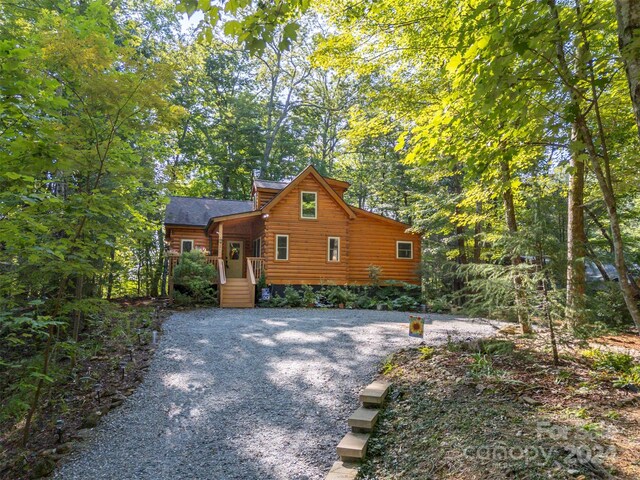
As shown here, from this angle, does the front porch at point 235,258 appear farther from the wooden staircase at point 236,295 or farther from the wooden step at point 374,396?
the wooden step at point 374,396

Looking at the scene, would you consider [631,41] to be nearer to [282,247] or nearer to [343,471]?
[343,471]

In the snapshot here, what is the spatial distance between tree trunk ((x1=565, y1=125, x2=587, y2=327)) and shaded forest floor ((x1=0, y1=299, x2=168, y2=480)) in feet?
19.2

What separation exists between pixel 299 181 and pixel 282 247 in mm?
3029

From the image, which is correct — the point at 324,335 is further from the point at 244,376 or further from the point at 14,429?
the point at 14,429

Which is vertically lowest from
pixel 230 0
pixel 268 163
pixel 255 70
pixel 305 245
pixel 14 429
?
pixel 14 429

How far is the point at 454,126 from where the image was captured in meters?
3.95

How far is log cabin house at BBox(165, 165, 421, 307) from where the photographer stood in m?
16.0

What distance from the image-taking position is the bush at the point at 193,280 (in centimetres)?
1326

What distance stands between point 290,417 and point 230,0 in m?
4.39

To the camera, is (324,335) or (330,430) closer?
(330,430)

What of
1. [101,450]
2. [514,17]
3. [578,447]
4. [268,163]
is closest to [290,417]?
[101,450]

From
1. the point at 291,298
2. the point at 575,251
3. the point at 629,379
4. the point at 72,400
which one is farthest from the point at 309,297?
the point at 629,379

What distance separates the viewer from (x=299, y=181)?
54.4 feet

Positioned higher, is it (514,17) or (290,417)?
(514,17)
